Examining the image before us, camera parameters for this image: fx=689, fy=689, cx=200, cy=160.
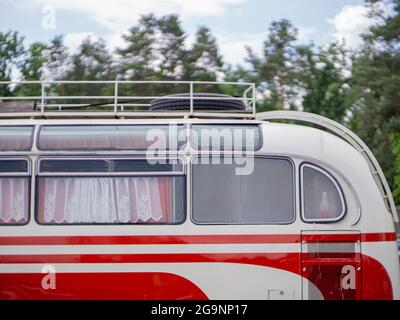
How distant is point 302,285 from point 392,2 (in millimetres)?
26636

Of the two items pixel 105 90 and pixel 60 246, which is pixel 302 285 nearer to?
pixel 60 246

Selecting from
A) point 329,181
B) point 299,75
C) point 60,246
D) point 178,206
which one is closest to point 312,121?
point 329,181

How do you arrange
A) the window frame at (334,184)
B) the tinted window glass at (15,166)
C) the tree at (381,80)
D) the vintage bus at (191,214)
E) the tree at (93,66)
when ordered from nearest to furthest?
the vintage bus at (191,214) < the window frame at (334,184) < the tinted window glass at (15,166) < the tree at (381,80) < the tree at (93,66)

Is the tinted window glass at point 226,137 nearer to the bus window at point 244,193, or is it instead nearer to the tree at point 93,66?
the bus window at point 244,193

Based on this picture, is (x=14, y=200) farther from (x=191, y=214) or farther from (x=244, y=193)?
(x=244, y=193)

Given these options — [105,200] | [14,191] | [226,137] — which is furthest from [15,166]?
[226,137]

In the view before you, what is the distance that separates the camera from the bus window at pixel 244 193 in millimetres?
7762

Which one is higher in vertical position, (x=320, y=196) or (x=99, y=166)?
(x=99, y=166)

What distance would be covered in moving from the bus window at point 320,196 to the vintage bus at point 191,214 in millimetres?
12

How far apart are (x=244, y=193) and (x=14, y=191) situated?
2.64 m

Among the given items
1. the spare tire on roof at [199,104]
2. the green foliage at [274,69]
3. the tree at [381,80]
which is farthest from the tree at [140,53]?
the spare tire on roof at [199,104]

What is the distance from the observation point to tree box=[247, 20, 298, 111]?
40781mm

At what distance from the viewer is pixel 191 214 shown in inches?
306
